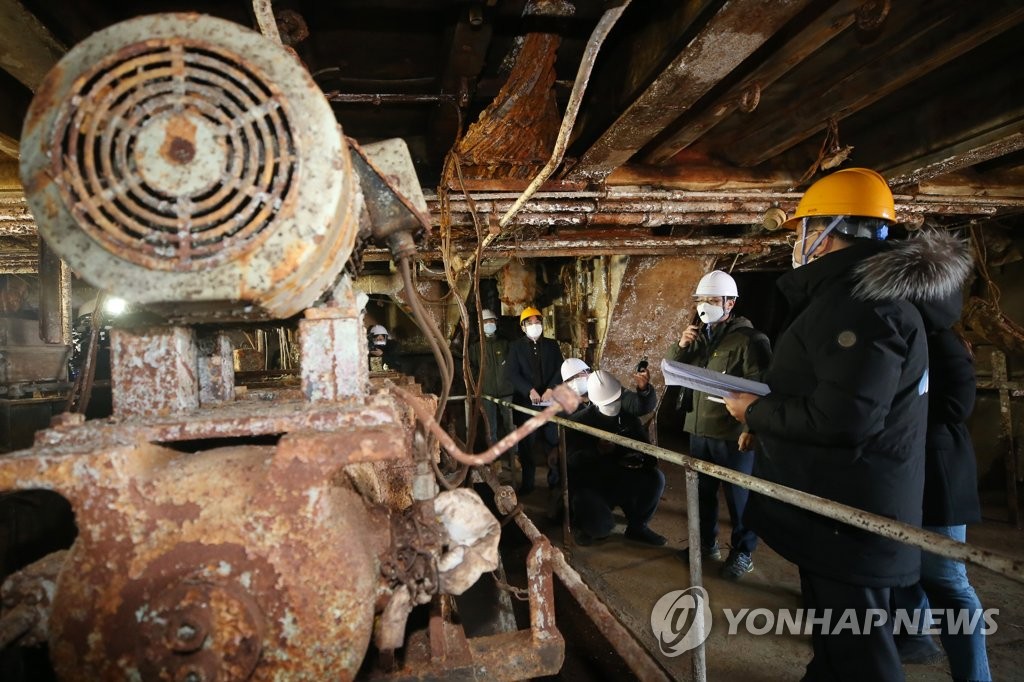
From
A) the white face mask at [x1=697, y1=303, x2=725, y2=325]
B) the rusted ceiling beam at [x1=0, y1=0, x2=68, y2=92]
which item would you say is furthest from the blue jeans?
the rusted ceiling beam at [x1=0, y1=0, x2=68, y2=92]

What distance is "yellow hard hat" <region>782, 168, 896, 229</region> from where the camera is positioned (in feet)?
6.84

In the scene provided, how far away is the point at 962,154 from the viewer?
11.4ft

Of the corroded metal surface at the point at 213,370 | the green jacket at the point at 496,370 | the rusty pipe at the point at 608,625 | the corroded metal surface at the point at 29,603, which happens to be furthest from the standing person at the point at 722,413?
the corroded metal surface at the point at 29,603

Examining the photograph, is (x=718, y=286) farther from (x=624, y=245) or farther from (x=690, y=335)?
(x=624, y=245)

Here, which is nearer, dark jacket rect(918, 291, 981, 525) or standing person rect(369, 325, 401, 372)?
dark jacket rect(918, 291, 981, 525)

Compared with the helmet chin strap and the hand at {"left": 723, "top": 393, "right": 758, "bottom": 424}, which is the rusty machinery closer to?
the hand at {"left": 723, "top": 393, "right": 758, "bottom": 424}

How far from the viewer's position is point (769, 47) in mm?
2469

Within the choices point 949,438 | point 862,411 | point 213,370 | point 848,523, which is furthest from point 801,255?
point 213,370

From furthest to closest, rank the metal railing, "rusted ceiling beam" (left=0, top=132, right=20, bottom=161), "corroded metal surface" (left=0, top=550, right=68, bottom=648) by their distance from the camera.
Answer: "rusted ceiling beam" (left=0, top=132, right=20, bottom=161)
"corroded metal surface" (left=0, top=550, right=68, bottom=648)
the metal railing

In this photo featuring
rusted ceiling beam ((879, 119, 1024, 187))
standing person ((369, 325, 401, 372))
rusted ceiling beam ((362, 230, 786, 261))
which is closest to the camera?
rusted ceiling beam ((879, 119, 1024, 187))

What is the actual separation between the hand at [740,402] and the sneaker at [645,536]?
8.87 ft

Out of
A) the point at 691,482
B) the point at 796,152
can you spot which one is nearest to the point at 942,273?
the point at 691,482

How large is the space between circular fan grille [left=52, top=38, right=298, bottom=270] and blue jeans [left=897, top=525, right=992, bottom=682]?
311 cm

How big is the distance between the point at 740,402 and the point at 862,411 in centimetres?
54
